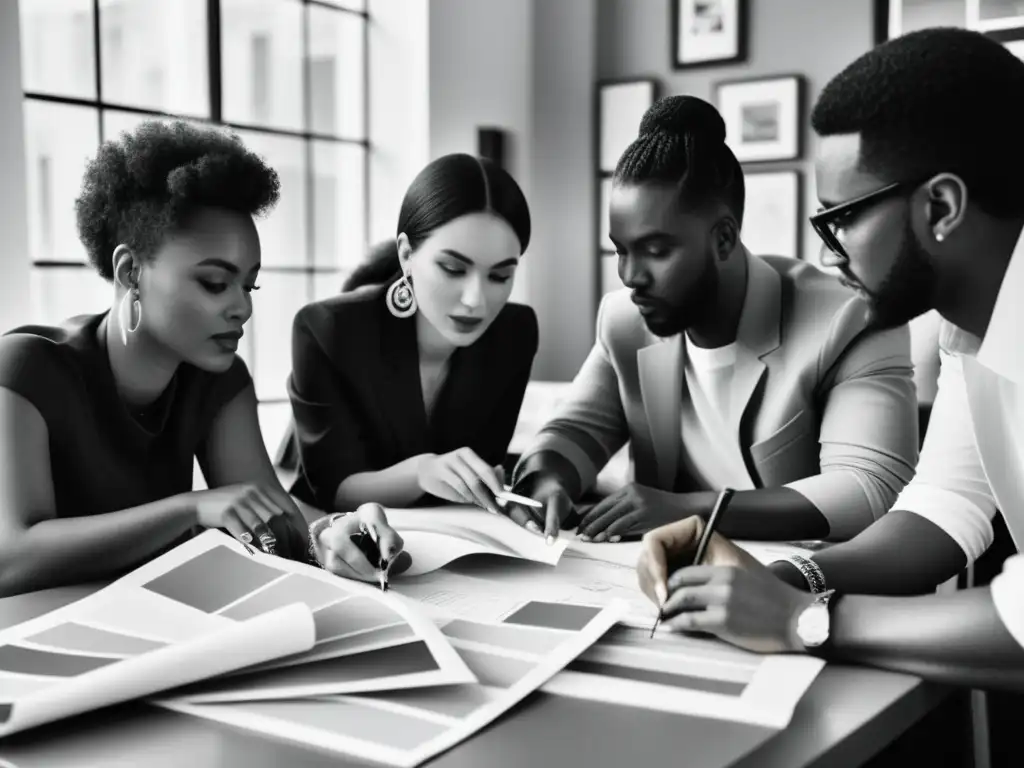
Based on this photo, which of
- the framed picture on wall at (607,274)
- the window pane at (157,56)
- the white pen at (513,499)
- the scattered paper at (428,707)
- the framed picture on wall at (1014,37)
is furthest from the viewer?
the framed picture on wall at (607,274)

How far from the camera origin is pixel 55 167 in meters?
3.42

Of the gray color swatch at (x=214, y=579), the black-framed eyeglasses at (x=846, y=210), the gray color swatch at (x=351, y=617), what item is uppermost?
the black-framed eyeglasses at (x=846, y=210)

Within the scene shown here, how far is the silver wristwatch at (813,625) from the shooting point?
2.86ft

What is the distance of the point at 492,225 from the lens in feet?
5.49

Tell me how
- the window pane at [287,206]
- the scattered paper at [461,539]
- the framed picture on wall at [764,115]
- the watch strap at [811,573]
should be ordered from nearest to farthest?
1. the watch strap at [811,573]
2. the scattered paper at [461,539]
3. the window pane at [287,206]
4. the framed picture on wall at [764,115]

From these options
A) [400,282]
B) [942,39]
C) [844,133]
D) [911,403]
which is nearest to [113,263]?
[400,282]

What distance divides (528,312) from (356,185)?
287 centimetres

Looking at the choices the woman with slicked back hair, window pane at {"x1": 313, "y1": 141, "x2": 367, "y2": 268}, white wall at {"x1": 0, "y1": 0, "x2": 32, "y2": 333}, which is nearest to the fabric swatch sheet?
the woman with slicked back hair

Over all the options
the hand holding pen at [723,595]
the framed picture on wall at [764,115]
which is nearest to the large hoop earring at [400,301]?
the hand holding pen at [723,595]

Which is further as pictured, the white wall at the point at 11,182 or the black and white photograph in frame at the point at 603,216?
the black and white photograph in frame at the point at 603,216

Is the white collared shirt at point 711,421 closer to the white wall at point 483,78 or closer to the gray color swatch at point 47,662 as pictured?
the gray color swatch at point 47,662

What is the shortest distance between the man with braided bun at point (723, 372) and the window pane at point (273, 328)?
8.95 feet

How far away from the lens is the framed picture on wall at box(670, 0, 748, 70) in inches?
179

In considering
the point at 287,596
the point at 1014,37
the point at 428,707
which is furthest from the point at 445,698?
the point at 1014,37
